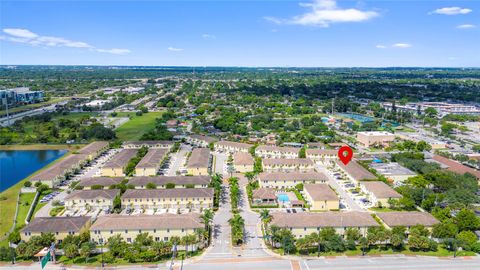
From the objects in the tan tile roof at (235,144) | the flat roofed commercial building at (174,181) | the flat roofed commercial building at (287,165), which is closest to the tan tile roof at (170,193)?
the flat roofed commercial building at (174,181)

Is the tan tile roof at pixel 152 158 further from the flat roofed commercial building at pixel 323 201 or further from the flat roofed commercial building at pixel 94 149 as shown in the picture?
the flat roofed commercial building at pixel 323 201

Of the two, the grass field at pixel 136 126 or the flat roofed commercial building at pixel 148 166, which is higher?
the grass field at pixel 136 126

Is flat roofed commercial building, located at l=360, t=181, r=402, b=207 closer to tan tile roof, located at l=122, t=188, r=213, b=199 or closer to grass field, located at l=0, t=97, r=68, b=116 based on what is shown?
tan tile roof, located at l=122, t=188, r=213, b=199

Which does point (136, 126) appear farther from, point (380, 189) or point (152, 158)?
point (380, 189)

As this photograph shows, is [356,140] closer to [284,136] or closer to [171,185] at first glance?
[284,136]

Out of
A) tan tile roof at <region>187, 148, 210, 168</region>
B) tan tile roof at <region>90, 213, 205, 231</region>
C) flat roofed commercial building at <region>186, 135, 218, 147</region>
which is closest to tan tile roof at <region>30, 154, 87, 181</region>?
tan tile roof at <region>187, 148, 210, 168</region>

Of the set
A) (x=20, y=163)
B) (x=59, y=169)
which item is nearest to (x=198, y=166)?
(x=59, y=169)

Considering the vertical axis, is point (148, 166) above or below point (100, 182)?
above
